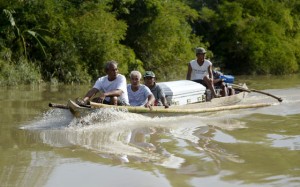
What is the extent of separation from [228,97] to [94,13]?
11908 millimetres

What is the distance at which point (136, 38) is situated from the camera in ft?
86.9

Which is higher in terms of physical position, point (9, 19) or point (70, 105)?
point (9, 19)

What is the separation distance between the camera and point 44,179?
5.25 meters

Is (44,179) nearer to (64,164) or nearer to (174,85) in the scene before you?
(64,164)

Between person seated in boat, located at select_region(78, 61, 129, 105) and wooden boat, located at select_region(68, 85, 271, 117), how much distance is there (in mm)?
418

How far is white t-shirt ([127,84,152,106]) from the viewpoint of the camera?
9.44 meters

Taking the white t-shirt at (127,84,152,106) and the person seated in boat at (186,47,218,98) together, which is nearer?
the white t-shirt at (127,84,152,106)

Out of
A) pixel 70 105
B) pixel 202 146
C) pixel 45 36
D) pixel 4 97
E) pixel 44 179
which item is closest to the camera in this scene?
pixel 44 179

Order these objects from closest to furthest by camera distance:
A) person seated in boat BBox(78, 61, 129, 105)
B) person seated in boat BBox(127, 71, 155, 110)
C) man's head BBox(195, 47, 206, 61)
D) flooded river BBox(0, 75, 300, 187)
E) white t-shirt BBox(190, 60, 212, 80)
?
flooded river BBox(0, 75, 300, 187), person seated in boat BBox(78, 61, 129, 105), person seated in boat BBox(127, 71, 155, 110), man's head BBox(195, 47, 206, 61), white t-shirt BBox(190, 60, 212, 80)

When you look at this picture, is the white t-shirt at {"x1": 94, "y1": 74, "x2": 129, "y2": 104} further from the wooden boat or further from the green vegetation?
the green vegetation

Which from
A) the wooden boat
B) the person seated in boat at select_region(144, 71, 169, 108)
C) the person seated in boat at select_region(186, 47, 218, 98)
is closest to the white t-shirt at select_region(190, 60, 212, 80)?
the person seated in boat at select_region(186, 47, 218, 98)

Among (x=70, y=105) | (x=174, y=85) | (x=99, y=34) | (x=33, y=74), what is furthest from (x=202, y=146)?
(x=99, y=34)

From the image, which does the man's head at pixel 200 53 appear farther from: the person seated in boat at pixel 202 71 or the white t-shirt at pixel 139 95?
the white t-shirt at pixel 139 95

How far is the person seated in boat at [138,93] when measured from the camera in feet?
30.7
